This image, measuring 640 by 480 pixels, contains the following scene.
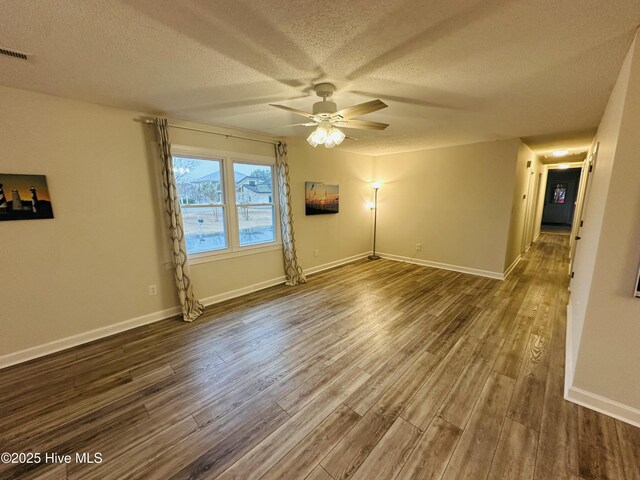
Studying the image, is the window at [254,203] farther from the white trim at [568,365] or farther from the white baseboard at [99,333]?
the white trim at [568,365]

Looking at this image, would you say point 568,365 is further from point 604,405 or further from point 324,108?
point 324,108

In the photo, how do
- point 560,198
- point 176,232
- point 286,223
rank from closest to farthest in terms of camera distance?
point 176,232, point 286,223, point 560,198

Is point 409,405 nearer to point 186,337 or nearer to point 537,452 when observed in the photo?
point 537,452

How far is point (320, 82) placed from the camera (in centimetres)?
214

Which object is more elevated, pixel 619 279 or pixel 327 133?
pixel 327 133

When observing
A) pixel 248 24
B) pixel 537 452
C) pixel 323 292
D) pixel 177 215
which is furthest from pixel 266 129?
pixel 537 452

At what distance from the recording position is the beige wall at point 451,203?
172 inches

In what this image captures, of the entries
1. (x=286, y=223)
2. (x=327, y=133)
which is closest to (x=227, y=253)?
(x=286, y=223)

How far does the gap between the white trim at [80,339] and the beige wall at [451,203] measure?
4.66m

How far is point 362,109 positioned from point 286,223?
2.52 m

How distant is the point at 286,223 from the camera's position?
167 inches

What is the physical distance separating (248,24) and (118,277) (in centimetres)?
290

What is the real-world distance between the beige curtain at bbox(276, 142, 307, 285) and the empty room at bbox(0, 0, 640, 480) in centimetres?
5

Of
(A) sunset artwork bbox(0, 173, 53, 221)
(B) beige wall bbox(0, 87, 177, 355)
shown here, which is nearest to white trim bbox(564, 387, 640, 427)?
(B) beige wall bbox(0, 87, 177, 355)
